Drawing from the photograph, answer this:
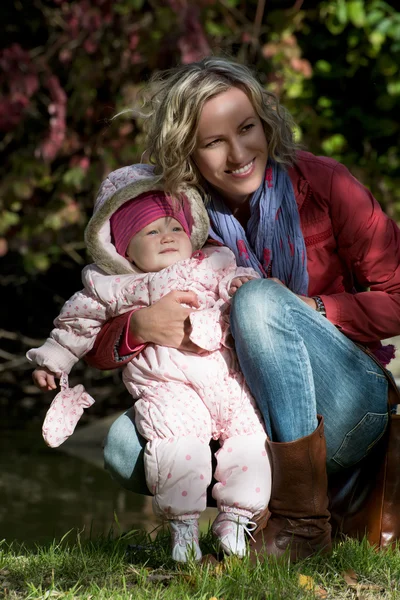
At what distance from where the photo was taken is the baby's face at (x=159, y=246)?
2.46 meters

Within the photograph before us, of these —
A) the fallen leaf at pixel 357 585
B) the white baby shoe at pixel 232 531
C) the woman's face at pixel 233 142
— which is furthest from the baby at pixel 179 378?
the fallen leaf at pixel 357 585

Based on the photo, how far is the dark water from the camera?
149 inches

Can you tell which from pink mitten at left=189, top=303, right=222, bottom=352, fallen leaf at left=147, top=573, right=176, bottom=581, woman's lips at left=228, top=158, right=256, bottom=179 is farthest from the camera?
woman's lips at left=228, top=158, right=256, bottom=179

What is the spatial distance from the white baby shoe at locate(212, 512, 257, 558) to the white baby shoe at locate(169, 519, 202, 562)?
0.06 metres

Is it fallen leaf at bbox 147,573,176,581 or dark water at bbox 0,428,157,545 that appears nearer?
fallen leaf at bbox 147,573,176,581

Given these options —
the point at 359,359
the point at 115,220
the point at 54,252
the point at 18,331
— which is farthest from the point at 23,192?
the point at 359,359

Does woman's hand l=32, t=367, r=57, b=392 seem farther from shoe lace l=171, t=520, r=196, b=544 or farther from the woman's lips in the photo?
the woman's lips

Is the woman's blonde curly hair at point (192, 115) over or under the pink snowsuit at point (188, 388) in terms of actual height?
over

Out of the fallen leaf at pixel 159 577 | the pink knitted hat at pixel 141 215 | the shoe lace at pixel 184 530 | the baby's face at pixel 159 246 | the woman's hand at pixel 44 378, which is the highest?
the pink knitted hat at pixel 141 215

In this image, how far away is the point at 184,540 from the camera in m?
2.15

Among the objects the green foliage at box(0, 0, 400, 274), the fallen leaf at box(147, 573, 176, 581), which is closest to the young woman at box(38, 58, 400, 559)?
the fallen leaf at box(147, 573, 176, 581)

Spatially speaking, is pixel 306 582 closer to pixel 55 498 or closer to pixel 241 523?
pixel 241 523

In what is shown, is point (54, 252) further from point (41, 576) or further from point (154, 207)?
point (41, 576)

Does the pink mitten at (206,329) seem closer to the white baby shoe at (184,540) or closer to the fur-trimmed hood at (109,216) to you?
the fur-trimmed hood at (109,216)
